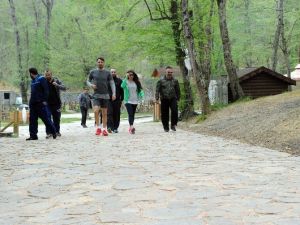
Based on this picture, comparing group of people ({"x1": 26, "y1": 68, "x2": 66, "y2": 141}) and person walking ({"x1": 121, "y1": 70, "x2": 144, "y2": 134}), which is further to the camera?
person walking ({"x1": 121, "y1": 70, "x2": 144, "y2": 134})

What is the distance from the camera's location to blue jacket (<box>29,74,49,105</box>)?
12227mm

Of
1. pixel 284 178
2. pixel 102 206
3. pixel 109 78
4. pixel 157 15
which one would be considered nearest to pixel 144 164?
pixel 284 178

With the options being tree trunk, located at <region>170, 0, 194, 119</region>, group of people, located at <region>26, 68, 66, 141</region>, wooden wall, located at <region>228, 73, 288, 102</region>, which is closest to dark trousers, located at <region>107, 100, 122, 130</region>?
group of people, located at <region>26, 68, 66, 141</region>

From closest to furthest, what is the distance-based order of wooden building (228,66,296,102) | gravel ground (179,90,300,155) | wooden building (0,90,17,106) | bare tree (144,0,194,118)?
gravel ground (179,90,300,155) → bare tree (144,0,194,118) → wooden building (228,66,296,102) → wooden building (0,90,17,106)

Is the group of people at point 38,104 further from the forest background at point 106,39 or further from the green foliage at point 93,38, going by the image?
the green foliage at point 93,38

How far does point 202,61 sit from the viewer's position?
78.5ft

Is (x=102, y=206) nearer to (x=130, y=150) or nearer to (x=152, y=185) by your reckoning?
(x=152, y=185)

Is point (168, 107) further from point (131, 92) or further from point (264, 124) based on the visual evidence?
point (264, 124)

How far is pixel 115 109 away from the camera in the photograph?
14742 millimetres

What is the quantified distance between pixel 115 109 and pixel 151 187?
9.48 metres

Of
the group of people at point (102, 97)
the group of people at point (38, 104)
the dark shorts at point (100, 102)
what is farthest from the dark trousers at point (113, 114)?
the group of people at point (38, 104)

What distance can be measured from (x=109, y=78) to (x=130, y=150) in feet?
15.5

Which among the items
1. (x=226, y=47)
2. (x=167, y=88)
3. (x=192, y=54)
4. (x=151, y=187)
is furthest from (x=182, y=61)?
(x=151, y=187)

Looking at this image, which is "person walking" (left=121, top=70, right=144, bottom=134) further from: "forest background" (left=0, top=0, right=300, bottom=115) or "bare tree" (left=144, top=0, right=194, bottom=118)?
"forest background" (left=0, top=0, right=300, bottom=115)
